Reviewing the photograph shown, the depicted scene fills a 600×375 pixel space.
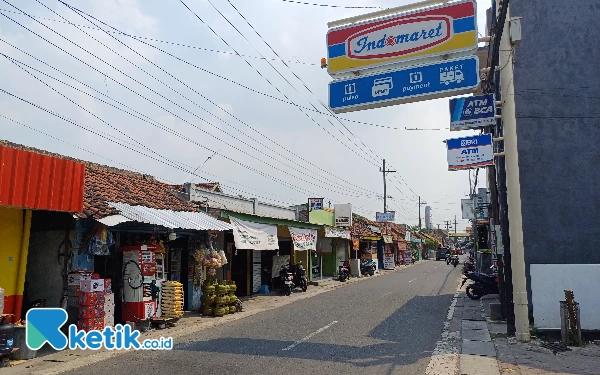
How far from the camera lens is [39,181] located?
9.36m

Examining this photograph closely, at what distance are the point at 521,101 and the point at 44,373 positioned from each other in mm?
12290

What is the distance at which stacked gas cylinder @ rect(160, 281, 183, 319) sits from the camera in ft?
42.2

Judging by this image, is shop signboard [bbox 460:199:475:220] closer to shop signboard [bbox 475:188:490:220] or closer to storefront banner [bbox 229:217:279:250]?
shop signboard [bbox 475:188:490:220]

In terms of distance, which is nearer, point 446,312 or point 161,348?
point 161,348

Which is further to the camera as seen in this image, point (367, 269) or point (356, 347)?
point (367, 269)

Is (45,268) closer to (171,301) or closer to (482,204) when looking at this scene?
(171,301)

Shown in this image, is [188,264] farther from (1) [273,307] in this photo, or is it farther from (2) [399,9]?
(2) [399,9]

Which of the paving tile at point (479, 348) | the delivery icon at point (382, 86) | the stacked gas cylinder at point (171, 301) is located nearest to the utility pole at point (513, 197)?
the paving tile at point (479, 348)

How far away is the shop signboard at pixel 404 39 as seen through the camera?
10266 millimetres

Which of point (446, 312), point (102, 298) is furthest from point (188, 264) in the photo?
point (446, 312)

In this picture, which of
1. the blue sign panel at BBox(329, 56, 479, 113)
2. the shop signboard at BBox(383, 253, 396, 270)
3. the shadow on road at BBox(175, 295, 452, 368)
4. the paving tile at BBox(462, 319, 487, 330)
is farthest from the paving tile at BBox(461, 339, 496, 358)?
the shop signboard at BBox(383, 253, 396, 270)

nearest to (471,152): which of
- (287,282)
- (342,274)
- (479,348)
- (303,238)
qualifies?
(479,348)

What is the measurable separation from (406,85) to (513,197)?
351 cm

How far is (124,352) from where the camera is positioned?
982cm
